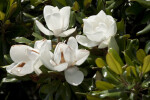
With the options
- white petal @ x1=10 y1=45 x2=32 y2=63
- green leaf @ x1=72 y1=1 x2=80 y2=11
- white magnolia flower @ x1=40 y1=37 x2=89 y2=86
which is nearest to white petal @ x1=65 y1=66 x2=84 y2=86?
white magnolia flower @ x1=40 y1=37 x2=89 y2=86

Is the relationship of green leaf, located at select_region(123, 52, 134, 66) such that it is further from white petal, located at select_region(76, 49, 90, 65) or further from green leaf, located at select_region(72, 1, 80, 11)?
green leaf, located at select_region(72, 1, 80, 11)

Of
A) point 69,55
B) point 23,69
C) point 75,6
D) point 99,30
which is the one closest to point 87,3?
point 75,6

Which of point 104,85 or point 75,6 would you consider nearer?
point 104,85

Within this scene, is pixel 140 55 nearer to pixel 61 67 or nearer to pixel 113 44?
pixel 113 44

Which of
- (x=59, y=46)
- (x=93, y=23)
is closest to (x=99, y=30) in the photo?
(x=93, y=23)

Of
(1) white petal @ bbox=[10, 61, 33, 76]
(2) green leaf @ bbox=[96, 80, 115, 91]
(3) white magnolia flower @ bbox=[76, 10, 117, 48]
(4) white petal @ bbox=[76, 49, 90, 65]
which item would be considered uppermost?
(3) white magnolia flower @ bbox=[76, 10, 117, 48]

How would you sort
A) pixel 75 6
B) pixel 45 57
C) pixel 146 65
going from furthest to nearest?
pixel 75 6 → pixel 45 57 → pixel 146 65
